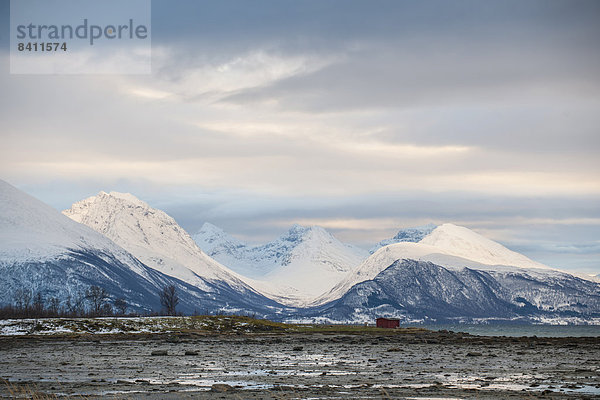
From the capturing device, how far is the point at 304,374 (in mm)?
55219

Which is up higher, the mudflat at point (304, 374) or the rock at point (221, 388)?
the rock at point (221, 388)

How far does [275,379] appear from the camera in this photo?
2023 inches

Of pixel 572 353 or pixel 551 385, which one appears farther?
pixel 572 353

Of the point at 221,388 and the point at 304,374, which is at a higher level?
the point at 221,388

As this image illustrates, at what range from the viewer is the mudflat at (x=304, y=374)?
42.7 metres

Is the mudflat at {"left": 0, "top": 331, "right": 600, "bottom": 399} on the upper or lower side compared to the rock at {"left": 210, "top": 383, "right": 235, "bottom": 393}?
lower

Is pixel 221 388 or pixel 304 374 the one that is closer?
pixel 221 388

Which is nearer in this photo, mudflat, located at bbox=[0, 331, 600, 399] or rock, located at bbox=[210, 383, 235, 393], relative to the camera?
mudflat, located at bbox=[0, 331, 600, 399]

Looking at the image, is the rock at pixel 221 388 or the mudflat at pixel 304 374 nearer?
the mudflat at pixel 304 374

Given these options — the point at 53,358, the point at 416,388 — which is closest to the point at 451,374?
the point at 416,388

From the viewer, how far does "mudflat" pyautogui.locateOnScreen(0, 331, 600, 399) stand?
4266cm

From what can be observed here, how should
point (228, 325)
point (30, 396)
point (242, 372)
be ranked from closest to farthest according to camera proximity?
1. point (30, 396)
2. point (242, 372)
3. point (228, 325)

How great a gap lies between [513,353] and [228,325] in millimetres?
97891

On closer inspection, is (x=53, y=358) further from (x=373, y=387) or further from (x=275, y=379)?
(x=373, y=387)
